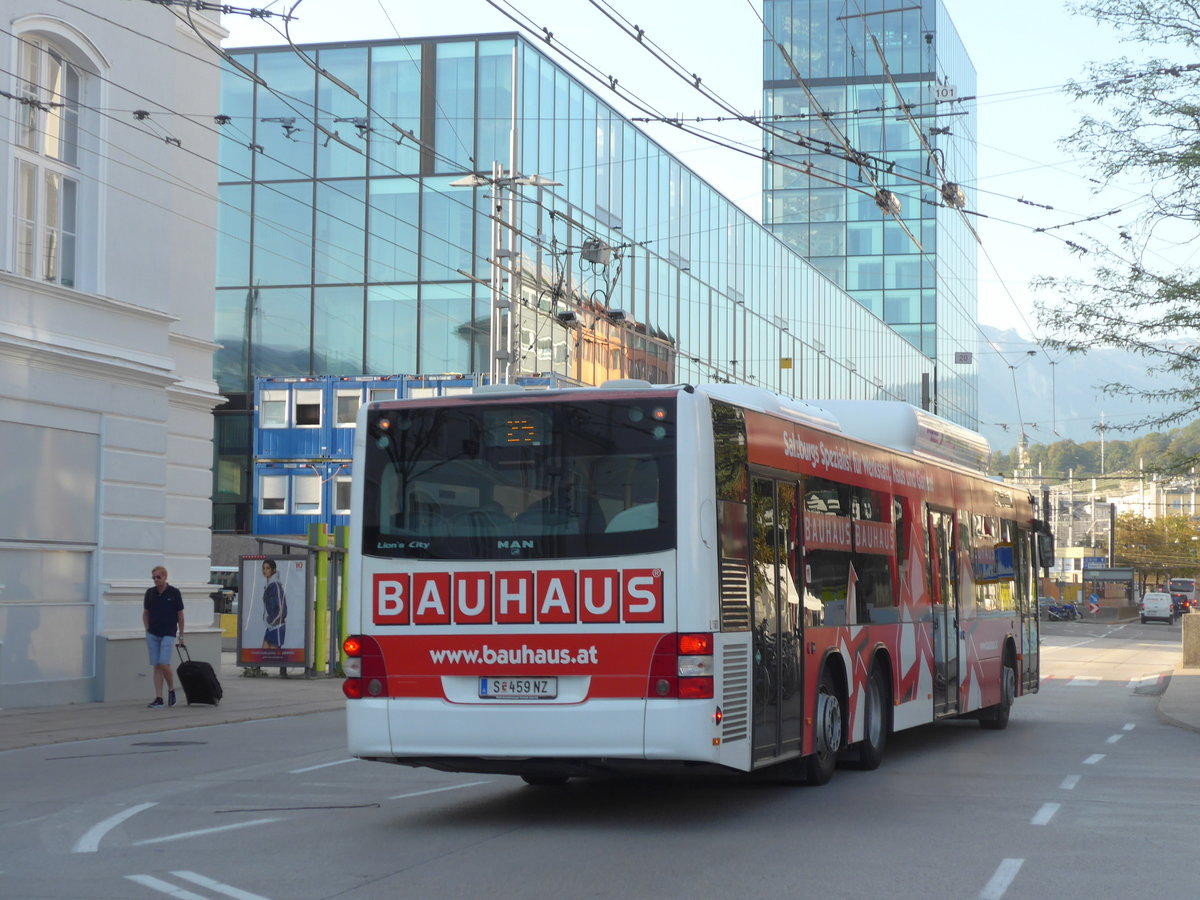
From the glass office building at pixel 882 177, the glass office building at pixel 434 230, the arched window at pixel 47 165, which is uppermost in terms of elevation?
the glass office building at pixel 882 177

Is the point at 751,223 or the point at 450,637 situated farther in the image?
the point at 751,223

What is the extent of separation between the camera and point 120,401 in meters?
22.2

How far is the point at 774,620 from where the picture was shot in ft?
38.0

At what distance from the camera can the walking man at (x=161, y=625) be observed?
20.8 m

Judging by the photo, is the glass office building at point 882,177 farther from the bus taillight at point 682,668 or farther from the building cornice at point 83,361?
the bus taillight at point 682,668

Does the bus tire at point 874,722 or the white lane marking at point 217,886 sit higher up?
the bus tire at point 874,722

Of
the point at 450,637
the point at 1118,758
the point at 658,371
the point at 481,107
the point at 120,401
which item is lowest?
the point at 1118,758

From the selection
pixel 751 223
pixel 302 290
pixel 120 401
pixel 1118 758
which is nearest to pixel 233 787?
pixel 1118 758

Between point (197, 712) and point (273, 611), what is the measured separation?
7489mm

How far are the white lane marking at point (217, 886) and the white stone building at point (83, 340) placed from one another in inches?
483

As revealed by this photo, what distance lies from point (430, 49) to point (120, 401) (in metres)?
25.5

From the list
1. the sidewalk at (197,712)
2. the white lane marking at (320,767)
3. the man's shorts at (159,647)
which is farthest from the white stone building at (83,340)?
Answer: the white lane marking at (320,767)

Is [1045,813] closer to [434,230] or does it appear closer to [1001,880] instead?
[1001,880]

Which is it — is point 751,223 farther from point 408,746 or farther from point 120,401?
point 408,746
